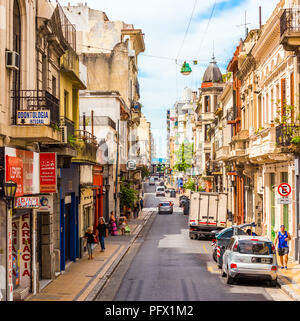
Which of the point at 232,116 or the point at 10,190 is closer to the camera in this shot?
the point at 10,190

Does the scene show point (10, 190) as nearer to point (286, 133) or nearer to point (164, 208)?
point (286, 133)

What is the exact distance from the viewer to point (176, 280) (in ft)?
62.3

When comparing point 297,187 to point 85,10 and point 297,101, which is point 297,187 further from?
point 85,10

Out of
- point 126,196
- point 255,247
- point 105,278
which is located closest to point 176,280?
point 105,278

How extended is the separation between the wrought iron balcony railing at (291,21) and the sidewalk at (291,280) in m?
9.04

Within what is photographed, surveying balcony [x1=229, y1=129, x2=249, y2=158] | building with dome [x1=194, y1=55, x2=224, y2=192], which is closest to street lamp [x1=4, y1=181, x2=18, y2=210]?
balcony [x1=229, y1=129, x2=249, y2=158]

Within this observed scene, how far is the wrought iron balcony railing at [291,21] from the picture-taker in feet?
67.9

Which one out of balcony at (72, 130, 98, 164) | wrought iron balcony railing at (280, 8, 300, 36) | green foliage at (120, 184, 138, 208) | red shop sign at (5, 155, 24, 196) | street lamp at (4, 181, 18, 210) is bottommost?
green foliage at (120, 184, 138, 208)

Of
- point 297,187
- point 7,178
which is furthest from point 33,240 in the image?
point 297,187

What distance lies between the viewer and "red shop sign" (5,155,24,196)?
42.1 feet

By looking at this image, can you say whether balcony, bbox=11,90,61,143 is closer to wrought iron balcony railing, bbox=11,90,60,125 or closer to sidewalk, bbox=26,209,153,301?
wrought iron balcony railing, bbox=11,90,60,125

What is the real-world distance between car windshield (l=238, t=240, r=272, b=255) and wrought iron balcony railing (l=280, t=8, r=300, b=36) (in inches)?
326

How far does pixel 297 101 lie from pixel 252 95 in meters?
12.9

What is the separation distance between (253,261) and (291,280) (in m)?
2.04
